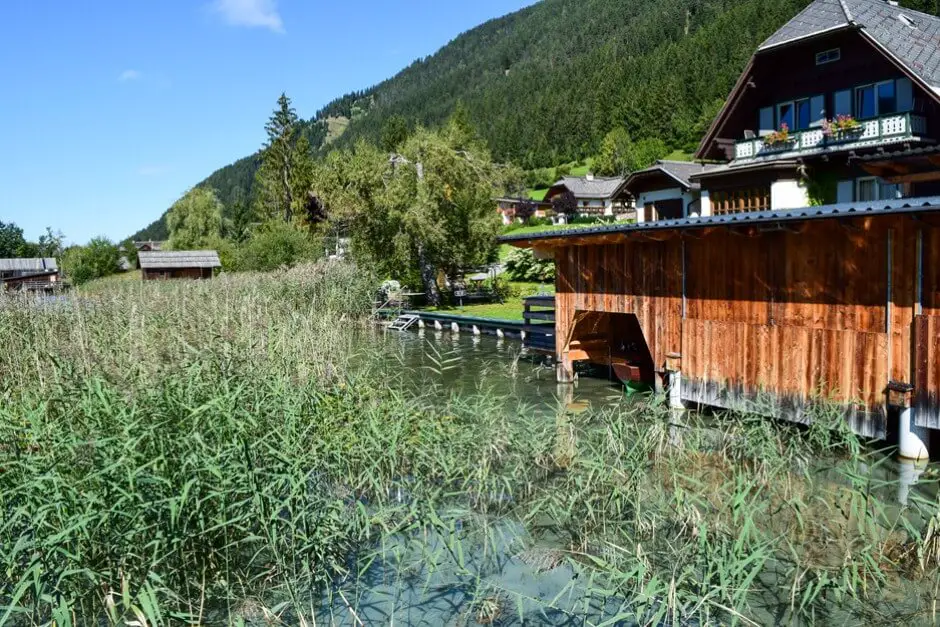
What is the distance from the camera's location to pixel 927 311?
938 centimetres

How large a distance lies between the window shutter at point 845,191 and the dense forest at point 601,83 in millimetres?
56587

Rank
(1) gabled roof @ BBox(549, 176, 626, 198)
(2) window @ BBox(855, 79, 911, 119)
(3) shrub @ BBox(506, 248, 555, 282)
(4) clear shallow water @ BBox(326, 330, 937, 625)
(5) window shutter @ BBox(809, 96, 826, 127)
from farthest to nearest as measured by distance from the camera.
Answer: (1) gabled roof @ BBox(549, 176, 626, 198)
(3) shrub @ BBox(506, 248, 555, 282)
(5) window shutter @ BBox(809, 96, 826, 127)
(2) window @ BBox(855, 79, 911, 119)
(4) clear shallow water @ BBox(326, 330, 937, 625)

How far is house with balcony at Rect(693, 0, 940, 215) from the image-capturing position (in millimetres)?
21344

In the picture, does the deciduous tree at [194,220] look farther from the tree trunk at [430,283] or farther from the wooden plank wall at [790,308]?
the wooden plank wall at [790,308]

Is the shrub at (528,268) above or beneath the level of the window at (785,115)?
beneath

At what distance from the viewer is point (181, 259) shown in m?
55.3

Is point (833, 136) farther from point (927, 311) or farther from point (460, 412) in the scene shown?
point (460, 412)

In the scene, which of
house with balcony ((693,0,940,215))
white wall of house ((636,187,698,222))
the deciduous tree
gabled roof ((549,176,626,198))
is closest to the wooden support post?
house with balcony ((693,0,940,215))

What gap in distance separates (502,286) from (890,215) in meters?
27.2

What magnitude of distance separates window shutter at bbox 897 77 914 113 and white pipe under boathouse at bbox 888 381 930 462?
1523 centimetres

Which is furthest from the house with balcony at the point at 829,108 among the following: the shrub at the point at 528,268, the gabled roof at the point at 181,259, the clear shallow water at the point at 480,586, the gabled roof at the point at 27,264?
the gabled roof at the point at 27,264

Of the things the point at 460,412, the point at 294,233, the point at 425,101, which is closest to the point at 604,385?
the point at 460,412

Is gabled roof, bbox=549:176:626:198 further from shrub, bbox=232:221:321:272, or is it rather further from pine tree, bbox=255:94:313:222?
shrub, bbox=232:221:321:272

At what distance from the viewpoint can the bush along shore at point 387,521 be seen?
536 cm
